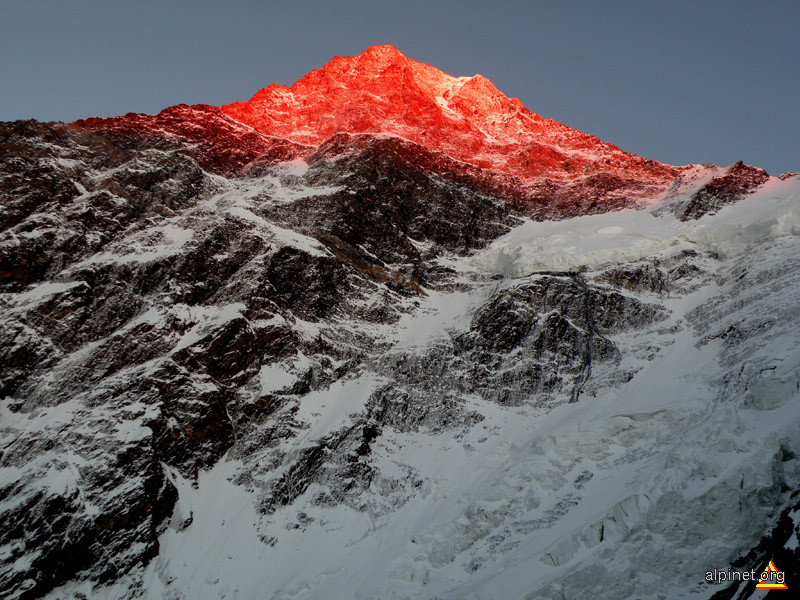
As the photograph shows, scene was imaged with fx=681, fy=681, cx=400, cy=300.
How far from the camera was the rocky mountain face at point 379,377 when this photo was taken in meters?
47.8

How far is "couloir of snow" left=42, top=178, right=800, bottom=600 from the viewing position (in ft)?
139

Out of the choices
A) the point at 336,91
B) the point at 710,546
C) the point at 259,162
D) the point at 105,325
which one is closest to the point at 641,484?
the point at 710,546

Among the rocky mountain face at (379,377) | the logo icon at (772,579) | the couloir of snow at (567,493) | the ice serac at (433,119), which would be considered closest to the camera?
the logo icon at (772,579)

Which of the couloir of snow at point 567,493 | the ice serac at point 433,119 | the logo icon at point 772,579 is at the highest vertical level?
the ice serac at point 433,119

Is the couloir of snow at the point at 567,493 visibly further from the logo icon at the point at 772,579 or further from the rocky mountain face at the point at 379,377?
the logo icon at the point at 772,579

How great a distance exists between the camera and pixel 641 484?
156 ft

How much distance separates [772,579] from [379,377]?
41896 millimetres

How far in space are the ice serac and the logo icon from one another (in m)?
84.5

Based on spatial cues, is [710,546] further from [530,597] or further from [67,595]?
[67,595]

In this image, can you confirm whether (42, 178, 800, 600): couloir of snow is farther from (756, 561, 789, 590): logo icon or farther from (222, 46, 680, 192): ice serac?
(222, 46, 680, 192): ice serac

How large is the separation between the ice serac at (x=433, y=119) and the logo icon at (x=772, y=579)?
8446 cm

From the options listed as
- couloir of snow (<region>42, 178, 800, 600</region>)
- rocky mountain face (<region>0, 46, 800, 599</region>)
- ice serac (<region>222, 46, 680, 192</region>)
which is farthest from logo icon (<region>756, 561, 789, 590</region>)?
ice serac (<region>222, 46, 680, 192</region>)

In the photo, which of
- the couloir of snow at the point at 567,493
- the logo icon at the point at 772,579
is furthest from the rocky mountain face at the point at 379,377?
the logo icon at the point at 772,579

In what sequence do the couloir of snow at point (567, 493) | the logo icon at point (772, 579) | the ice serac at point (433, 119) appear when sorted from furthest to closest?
1. the ice serac at point (433, 119)
2. the couloir of snow at point (567, 493)
3. the logo icon at point (772, 579)
